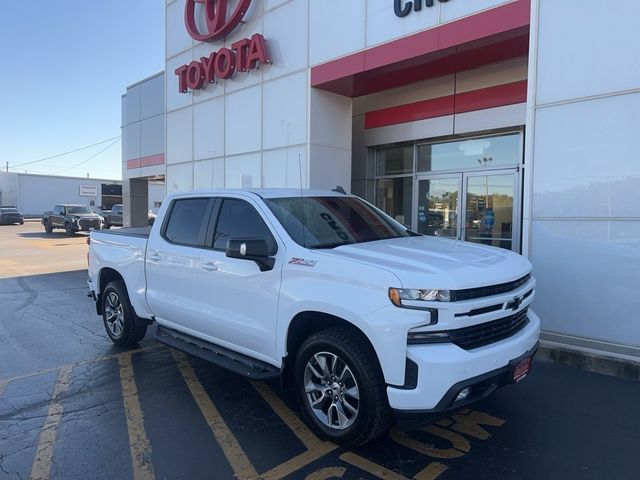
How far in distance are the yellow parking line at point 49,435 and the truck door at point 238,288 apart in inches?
56.0

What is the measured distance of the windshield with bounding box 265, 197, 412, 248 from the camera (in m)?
4.27

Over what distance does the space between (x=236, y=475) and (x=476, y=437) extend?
74.2 inches

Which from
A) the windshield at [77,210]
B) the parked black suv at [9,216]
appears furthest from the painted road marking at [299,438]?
the parked black suv at [9,216]

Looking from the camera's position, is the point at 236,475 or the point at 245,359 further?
the point at 245,359

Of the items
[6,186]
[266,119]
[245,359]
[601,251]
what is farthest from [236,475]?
[6,186]

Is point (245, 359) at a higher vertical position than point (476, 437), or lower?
higher

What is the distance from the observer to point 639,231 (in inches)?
221

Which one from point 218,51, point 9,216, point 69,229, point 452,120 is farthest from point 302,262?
point 9,216

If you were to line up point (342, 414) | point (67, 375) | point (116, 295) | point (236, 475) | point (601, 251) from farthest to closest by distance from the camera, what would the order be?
point (116, 295) < point (601, 251) < point (67, 375) < point (342, 414) < point (236, 475)

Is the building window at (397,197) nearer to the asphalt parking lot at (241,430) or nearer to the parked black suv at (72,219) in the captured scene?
the asphalt parking lot at (241,430)

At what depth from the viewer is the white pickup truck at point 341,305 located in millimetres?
3279

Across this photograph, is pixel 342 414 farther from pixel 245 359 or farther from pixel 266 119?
pixel 266 119

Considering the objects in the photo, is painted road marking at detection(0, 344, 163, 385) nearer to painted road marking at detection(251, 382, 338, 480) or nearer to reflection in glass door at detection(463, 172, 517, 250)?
painted road marking at detection(251, 382, 338, 480)

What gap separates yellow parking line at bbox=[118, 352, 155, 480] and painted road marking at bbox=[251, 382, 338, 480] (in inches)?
33.1
